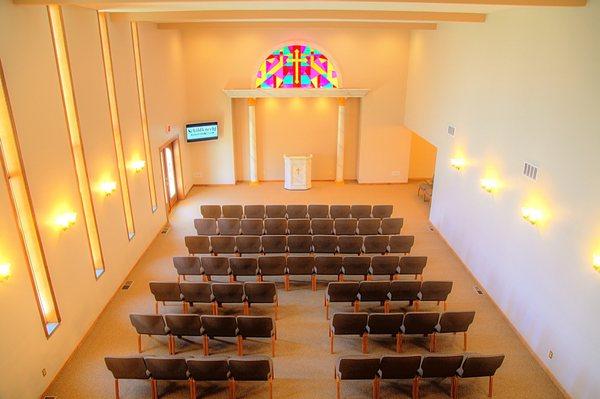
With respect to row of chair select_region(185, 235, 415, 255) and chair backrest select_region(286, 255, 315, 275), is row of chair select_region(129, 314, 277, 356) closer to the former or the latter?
chair backrest select_region(286, 255, 315, 275)

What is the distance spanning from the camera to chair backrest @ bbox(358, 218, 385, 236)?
11.3 metres

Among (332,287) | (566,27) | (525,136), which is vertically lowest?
(332,287)

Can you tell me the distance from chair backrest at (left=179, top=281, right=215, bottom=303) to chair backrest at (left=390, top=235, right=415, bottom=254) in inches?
170

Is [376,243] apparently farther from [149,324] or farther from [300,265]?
[149,324]

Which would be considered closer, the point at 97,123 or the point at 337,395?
the point at 337,395

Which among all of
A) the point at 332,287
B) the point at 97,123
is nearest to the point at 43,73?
the point at 97,123

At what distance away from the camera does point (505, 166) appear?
8.75 m

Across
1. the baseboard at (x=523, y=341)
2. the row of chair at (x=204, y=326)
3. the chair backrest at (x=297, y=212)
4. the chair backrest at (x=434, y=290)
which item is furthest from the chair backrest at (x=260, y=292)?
the baseboard at (x=523, y=341)

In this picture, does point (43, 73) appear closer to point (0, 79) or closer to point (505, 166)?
point (0, 79)

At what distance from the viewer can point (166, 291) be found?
8.41m

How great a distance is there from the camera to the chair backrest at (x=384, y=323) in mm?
7414

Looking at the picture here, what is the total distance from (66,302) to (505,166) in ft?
27.3

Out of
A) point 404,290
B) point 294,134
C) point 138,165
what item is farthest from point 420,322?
point 294,134

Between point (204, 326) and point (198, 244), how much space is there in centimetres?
317
